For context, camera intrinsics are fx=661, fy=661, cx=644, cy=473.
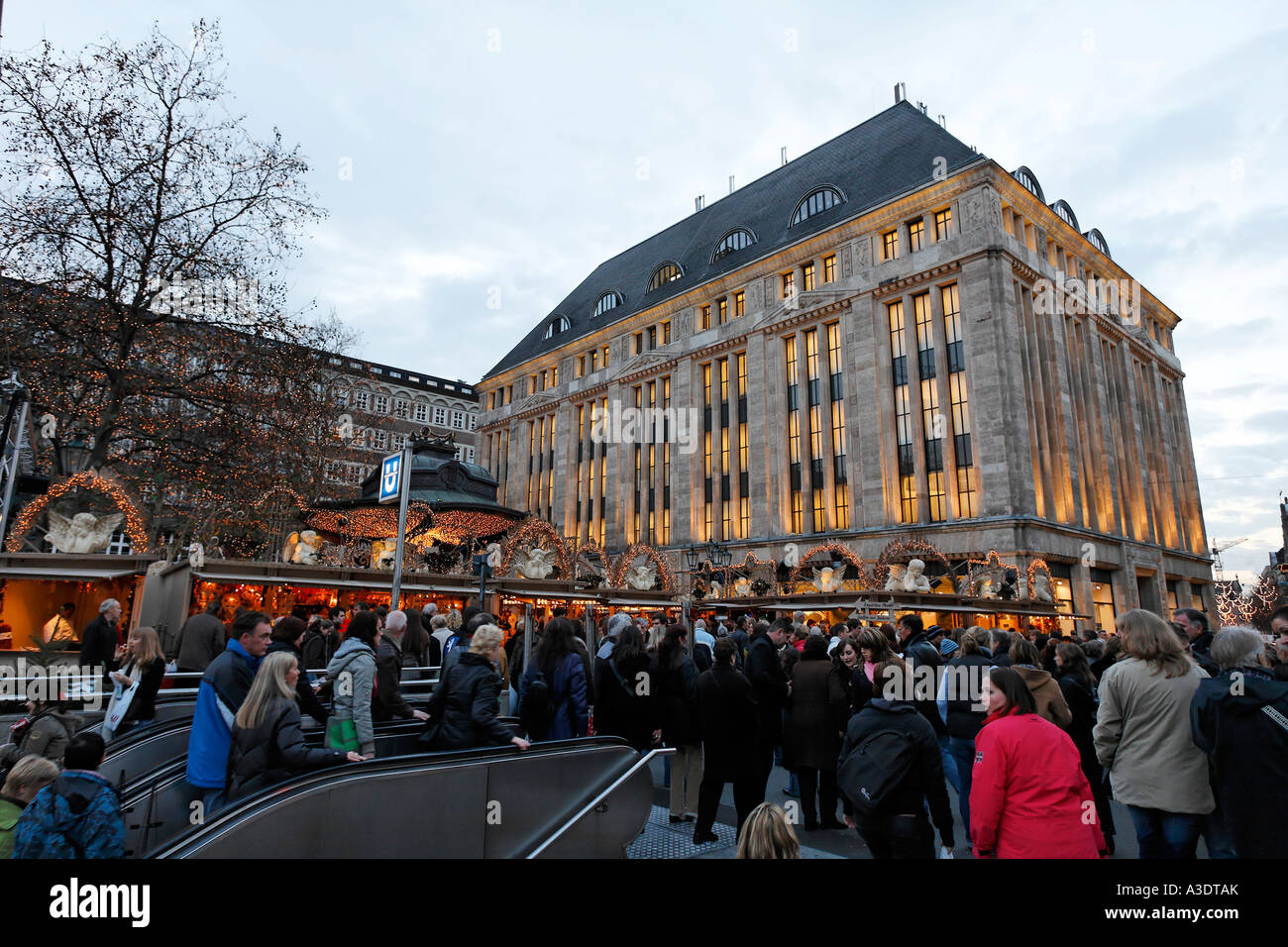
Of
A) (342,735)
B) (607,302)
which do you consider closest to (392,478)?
(342,735)

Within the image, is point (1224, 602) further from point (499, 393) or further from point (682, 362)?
point (499, 393)

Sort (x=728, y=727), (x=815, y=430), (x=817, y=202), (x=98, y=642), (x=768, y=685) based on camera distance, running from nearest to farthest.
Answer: (x=728, y=727) → (x=768, y=685) → (x=98, y=642) → (x=815, y=430) → (x=817, y=202)

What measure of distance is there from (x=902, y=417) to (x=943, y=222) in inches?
418

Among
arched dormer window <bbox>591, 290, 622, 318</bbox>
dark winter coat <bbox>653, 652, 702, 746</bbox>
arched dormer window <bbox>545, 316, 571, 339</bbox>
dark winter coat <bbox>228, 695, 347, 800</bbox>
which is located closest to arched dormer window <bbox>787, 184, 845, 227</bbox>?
arched dormer window <bbox>591, 290, 622, 318</bbox>

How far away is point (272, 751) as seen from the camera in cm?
446

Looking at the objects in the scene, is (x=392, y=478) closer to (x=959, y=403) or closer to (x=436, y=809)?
(x=436, y=809)

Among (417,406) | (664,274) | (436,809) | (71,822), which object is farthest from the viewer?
(417,406)

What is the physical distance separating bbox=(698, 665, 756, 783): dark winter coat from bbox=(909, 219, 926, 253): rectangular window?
1386 inches

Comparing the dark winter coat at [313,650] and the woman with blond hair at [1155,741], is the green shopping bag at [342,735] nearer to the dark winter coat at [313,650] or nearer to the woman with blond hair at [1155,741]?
the dark winter coat at [313,650]

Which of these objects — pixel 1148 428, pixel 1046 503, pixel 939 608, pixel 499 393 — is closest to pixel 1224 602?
pixel 1148 428

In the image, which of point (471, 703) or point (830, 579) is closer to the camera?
point (471, 703)

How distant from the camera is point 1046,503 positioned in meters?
31.9

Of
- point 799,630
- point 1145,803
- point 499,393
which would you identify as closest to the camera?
point 1145,803

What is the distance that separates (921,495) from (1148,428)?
879 inches
